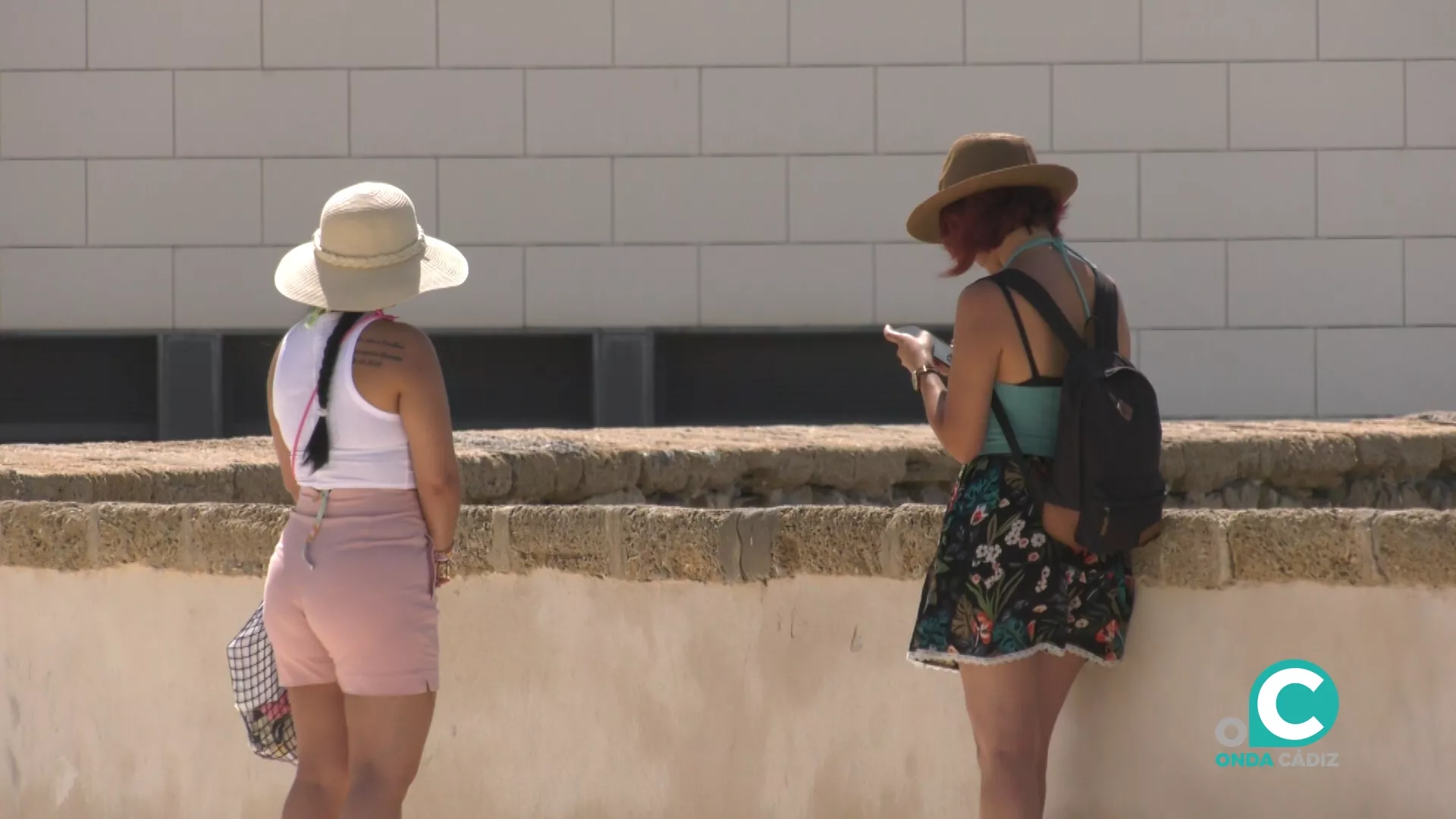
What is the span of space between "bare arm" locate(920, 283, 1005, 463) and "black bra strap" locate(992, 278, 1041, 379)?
0.01 m

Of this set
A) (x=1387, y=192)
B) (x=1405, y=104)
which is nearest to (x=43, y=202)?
(x=1387, y=192)

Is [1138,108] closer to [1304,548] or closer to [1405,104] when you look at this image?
[1405,104]

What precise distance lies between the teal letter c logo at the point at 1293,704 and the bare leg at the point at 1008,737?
0.50m

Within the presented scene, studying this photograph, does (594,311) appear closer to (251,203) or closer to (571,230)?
(571,230)

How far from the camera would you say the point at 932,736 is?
3475 millimetres

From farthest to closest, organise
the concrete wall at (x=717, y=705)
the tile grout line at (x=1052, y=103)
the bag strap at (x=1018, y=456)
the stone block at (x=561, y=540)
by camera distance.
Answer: the tile grout line at (x=1052, y=103)
the stone block at (x=561, y=540)
the concrete wall at (x=717, y=705)
the bag strap at (x=1018, y=456)

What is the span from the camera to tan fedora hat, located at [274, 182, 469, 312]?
3059mm

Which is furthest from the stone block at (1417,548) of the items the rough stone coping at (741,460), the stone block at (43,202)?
the stone block at (43,202)

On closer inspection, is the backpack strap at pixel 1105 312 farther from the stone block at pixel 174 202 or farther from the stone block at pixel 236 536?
the stone block at pixel 174 202

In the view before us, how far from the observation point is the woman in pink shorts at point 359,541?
9.70ft

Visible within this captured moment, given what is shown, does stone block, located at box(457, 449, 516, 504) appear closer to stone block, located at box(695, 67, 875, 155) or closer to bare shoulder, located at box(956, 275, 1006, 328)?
bare shoulder, located at box(956, 275, 1006, 328)

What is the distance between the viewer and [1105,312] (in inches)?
121

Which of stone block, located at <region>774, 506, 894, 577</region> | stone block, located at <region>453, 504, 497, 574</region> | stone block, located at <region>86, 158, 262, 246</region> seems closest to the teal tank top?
stone block, located at <region>774, 506, 894, 577</region>

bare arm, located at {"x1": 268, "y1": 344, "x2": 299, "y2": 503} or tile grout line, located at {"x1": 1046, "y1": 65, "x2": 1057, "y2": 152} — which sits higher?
tile grout line, located at {"x1": 1046, "y1": 65, "x2": 1057, "y2": 152}
